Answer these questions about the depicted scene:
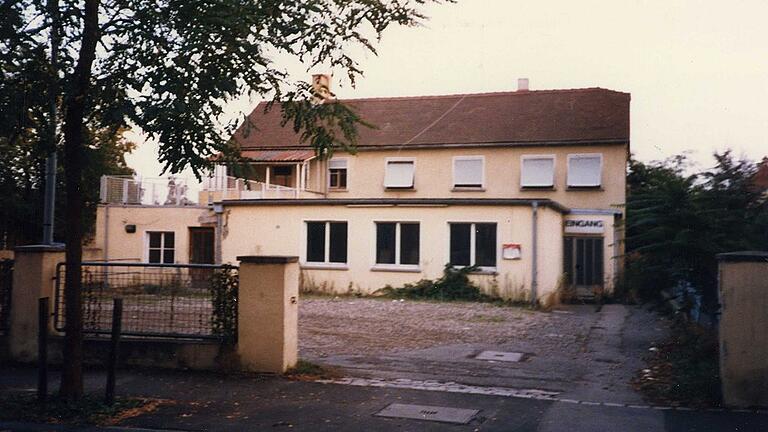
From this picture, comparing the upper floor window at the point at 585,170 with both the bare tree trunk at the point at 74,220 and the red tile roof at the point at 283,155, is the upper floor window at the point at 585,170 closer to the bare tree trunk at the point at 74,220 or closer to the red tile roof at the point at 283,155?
the red tile roof at the point at 283,155

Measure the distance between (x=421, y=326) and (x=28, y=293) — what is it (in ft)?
27.7

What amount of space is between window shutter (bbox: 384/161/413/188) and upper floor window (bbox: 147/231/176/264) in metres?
9.63

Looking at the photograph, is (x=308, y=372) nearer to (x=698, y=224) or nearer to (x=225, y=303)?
(x=225, y=303)

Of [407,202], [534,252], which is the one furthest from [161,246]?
[534,252]

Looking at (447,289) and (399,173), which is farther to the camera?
(399,173)

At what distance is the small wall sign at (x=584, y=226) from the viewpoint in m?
27.1

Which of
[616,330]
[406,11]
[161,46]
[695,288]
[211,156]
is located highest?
[406,11]

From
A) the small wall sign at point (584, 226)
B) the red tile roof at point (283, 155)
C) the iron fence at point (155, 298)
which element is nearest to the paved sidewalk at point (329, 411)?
the iron fence at point (155, 298)

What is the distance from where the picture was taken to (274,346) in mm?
9938

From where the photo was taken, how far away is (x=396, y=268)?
24188 mm

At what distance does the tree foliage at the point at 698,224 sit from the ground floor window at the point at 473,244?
35.6ft

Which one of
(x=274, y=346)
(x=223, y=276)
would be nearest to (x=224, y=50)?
(x=223, y=276)

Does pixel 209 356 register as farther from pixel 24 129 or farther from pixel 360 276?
pixel 360 276

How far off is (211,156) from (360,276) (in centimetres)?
1647
